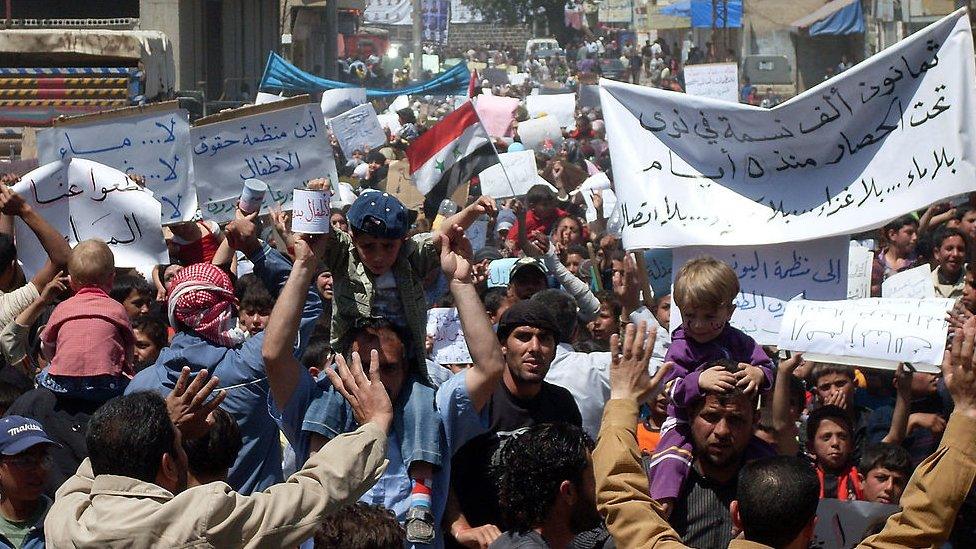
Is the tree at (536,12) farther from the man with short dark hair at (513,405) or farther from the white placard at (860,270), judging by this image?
the man with short dark hair at (513,405)

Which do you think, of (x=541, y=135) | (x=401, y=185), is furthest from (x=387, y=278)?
(x=541, y=135)

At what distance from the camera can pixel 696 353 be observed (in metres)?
4.67

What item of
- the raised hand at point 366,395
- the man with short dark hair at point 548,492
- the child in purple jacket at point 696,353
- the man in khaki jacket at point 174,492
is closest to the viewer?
the man in khaki jacket at point 174,492

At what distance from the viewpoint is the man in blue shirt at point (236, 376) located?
4.95m

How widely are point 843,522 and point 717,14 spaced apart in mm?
45152

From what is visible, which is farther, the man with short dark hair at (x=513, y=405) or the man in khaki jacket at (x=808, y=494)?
the man with short dark hair at (x=513, y=405)

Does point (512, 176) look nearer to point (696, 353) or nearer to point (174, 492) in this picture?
point (696, 353)

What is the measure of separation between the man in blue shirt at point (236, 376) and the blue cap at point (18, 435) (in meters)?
0.36

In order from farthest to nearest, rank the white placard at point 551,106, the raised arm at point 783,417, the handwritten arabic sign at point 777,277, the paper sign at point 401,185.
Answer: the white placard at point 551,106, the paper sign at point 401,185, the handwritten arabic sign at point 777,277, the raised arm at point 783,417

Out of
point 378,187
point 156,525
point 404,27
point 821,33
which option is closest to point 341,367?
point 156,525

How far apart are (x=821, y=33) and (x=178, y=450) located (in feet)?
139

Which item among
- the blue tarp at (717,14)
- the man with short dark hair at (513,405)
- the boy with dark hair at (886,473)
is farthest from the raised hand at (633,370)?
the blue tarp at (717,14)

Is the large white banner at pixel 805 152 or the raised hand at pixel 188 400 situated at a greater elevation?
the large white banner at pixel 805 152

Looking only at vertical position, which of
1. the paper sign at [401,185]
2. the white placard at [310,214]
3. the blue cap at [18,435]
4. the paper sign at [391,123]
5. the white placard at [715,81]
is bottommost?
the paper sign at [391,123]
